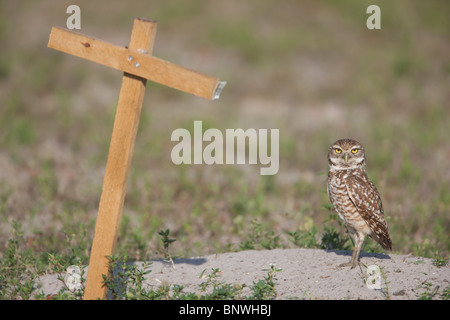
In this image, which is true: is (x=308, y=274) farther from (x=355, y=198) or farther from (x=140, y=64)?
(x=140, y=64)

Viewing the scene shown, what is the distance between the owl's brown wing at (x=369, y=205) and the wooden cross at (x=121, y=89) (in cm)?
160

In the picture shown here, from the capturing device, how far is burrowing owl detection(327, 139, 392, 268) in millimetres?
4137

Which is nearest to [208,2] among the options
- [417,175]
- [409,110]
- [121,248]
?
[409,110]

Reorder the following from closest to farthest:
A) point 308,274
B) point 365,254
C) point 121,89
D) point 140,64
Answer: point 140,64
point 121,89
point 308,274
point 365,254

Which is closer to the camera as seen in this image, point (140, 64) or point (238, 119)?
point (140, 64)

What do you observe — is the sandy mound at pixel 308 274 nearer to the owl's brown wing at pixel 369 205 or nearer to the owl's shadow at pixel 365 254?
the owl's shadow at pixel 365 254

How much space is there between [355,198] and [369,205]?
0.41 feet

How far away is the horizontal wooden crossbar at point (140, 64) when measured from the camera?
3193 mm

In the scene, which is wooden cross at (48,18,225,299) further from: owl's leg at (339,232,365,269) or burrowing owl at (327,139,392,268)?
owl's leg at (339,232,365,269)

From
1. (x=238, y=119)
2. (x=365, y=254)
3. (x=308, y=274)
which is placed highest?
(x=238, y=119)

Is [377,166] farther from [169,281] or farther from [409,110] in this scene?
[169,281]

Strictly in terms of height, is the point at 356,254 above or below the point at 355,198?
below

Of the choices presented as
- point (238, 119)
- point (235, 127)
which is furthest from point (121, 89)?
point (238, 119)

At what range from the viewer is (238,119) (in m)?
10.4
